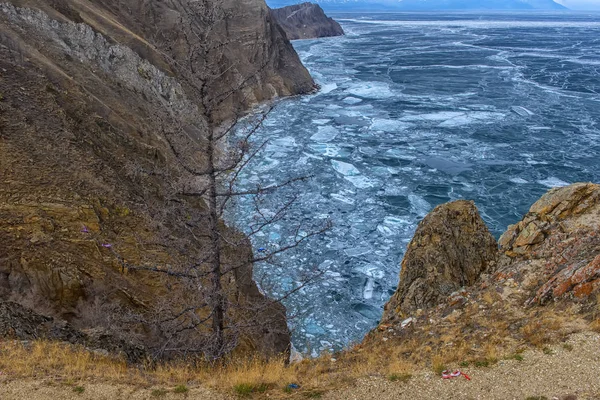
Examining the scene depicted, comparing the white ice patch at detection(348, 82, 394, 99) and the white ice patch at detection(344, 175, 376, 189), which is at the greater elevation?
the white ice patch at detection(348, 82, 394, 99)

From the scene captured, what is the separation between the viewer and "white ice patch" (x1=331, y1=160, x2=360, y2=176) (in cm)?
2595

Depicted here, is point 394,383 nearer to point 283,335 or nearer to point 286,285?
point 283,335

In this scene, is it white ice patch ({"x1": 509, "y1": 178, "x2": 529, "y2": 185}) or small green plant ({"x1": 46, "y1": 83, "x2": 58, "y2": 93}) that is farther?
white ice patch ({"x1": 509, "y1": 178, "x2": 529, "y2": 185})

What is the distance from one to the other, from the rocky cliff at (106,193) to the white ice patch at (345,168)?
10.1 meters

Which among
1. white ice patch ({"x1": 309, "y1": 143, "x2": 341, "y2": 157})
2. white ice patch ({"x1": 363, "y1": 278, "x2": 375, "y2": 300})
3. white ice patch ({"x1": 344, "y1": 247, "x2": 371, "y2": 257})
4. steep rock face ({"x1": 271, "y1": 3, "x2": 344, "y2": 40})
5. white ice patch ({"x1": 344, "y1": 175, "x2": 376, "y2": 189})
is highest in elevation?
steep rock face ({"x1": 271, "y1": 3, "x2": 344, "y2": 40})

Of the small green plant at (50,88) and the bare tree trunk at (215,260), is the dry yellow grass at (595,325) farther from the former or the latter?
the small green plant at (50,88)

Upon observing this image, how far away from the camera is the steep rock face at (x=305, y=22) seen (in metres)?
119

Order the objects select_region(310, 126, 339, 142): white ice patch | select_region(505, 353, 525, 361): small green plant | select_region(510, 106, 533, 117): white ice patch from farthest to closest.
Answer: select_region(510, 106, 533, 117): white ice patch → select_region(310, 126, 339, 142): white ice patch → select_region(505, 353, 525, 361): small green plant

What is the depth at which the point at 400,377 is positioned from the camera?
7.66 meters

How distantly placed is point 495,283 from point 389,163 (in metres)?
16.3

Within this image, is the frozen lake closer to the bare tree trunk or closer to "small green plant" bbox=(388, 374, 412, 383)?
the bare tree trunk

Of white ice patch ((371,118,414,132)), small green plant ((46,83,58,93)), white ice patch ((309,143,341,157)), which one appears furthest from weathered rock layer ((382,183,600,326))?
white ice patch ((371,118,414,132))

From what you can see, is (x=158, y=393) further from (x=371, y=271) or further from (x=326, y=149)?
(x=326, y=149)

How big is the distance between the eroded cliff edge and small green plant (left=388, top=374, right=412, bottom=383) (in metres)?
0.94
